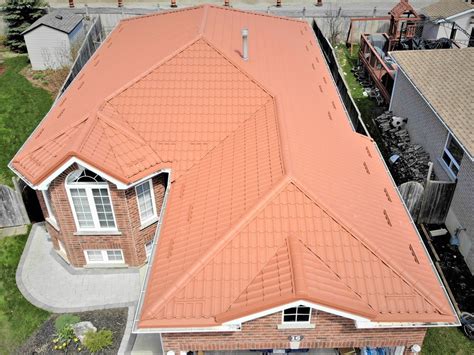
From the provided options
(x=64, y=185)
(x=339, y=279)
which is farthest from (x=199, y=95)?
(x=339, y=279)

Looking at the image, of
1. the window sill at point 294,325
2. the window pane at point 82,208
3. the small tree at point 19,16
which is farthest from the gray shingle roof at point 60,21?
the window sill at point 294,325

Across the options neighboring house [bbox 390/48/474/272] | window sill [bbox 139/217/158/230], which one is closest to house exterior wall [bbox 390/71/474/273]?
neighboring house [bbox 390/48/474/272]

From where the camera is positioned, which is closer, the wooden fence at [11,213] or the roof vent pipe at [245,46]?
the roof vent pipe at [245,46]

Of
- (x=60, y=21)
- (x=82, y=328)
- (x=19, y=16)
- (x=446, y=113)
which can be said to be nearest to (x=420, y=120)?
(x=446, y=113)

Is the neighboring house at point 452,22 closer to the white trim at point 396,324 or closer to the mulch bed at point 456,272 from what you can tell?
the mulch bed at point 456,272

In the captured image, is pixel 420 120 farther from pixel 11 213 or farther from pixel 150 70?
pixel 11 213

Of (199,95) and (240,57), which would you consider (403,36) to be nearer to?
(240,57)

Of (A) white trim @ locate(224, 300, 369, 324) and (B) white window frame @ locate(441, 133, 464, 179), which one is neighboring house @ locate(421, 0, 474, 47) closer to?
(B) white window frame @ locate(441, 133, 464, 179)
